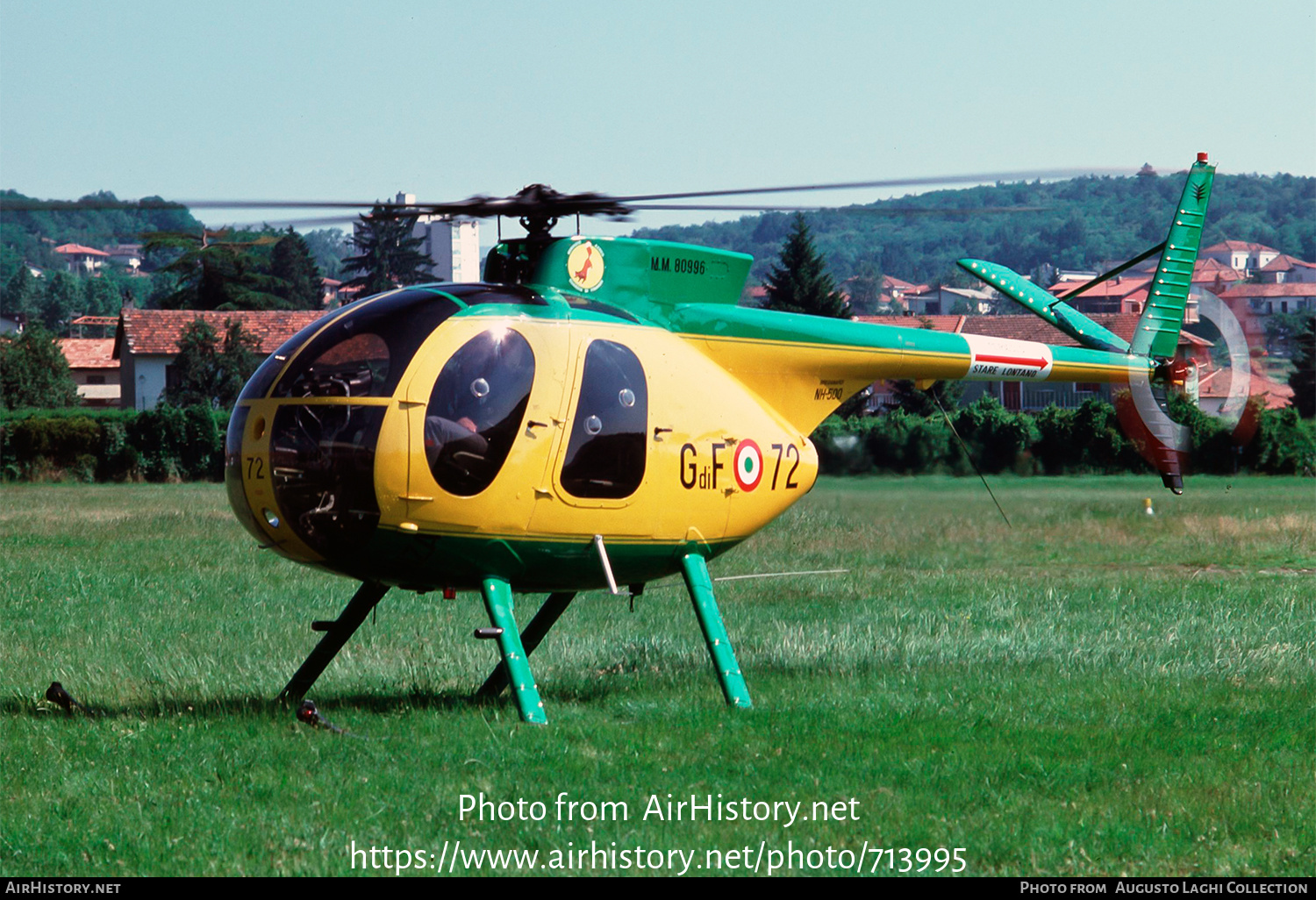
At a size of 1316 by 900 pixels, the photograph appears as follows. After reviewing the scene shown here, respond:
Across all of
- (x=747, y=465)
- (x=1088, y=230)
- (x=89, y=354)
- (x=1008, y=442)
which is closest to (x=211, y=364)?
(x=89, y=354)

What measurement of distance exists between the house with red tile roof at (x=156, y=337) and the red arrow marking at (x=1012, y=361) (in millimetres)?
51073

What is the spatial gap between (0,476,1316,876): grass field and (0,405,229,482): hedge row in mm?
27935

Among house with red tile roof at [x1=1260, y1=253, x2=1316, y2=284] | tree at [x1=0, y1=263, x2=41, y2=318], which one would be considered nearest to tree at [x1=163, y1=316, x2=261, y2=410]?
house with red tile roof at [x1=1260, y1=253, x2=1316, y2=284]

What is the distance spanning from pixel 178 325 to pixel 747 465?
58.6 m

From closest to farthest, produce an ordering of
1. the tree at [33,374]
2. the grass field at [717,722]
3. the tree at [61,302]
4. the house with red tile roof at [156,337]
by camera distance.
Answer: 1. the grass field at [717,722]
2. the house with red tile roof at [156,337]
3. the tree at [33,374]
4. the tree at [61,302]

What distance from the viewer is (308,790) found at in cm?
746

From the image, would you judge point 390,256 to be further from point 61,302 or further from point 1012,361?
point 1012,361

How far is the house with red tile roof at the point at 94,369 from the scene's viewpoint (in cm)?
8756

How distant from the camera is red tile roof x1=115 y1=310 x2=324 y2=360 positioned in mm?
58431

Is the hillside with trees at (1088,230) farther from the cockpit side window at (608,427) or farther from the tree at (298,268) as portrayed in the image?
the cockpit side window at (608,427)

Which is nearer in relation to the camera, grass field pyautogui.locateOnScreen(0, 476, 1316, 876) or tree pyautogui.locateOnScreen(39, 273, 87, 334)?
grass field pyautogui.locateOnScreen(0, 476, 1316, 876)

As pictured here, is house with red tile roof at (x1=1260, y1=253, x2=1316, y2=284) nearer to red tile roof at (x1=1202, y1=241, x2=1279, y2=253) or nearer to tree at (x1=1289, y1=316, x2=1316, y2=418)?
red tile roof at (x1=1202, y1=241, x2=1279, y2=253)

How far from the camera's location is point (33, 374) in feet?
209

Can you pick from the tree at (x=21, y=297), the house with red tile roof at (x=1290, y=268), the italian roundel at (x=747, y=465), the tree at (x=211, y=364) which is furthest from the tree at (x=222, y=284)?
the tree at (x=21, y=297)
